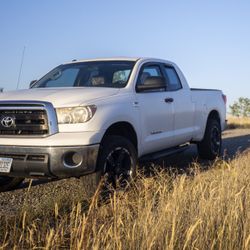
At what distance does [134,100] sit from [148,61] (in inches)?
47.3

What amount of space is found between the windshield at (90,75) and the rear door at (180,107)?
997mm

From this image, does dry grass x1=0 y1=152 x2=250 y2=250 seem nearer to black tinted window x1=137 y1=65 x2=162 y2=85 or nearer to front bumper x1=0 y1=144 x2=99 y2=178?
front bumper x1=0 y1=144 x2=99 y2=178

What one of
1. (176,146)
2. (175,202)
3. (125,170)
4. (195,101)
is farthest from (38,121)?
(195,101)

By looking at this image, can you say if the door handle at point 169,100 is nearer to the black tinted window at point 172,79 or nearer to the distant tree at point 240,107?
the black tinted window at point 172,79

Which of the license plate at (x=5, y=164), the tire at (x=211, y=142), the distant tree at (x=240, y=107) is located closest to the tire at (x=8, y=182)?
the license plate at (x=5, y=164)

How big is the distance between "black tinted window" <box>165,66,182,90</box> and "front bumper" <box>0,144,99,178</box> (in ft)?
9.11

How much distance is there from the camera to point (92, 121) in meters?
5.32

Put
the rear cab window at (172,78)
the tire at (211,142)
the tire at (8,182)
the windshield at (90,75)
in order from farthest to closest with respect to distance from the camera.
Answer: the tire at (211,142), the rear cab window at (172,78), the windshield at (90,75), the tire at (8,182)

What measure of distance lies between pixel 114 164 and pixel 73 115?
0.80 m

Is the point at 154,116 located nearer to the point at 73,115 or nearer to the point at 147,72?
the point at 147,72

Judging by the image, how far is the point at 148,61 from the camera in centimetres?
724

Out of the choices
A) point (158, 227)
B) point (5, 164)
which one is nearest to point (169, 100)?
point (5, 164)

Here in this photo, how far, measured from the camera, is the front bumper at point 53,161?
5.10m

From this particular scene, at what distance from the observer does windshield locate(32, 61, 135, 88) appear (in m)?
6.62
